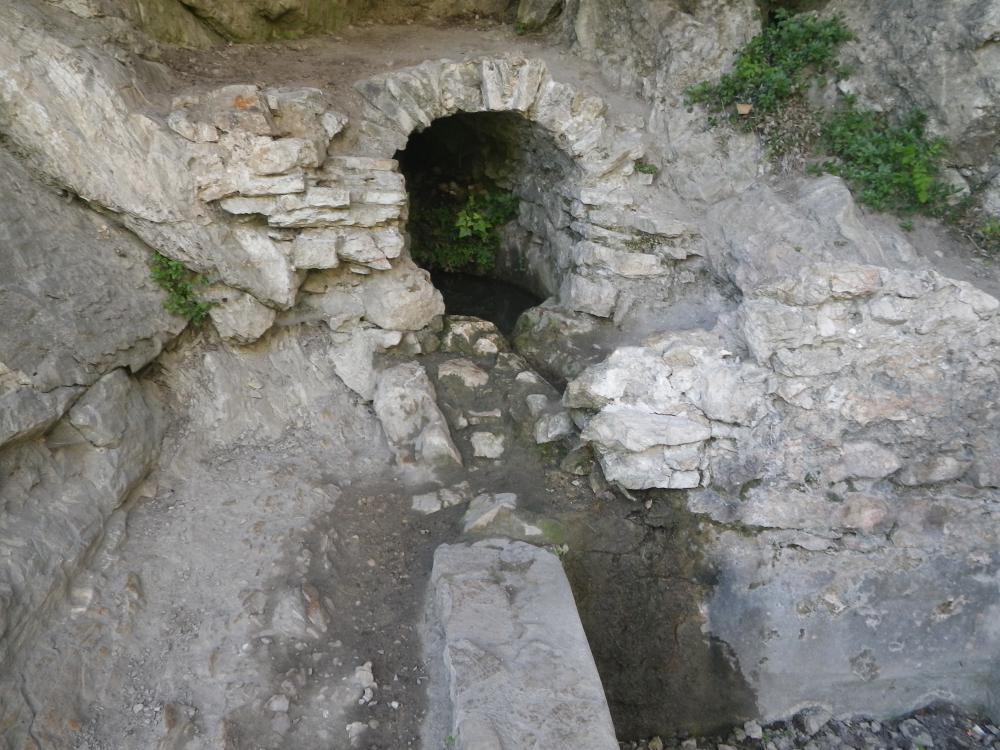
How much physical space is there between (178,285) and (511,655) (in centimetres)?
397

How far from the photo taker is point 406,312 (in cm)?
627

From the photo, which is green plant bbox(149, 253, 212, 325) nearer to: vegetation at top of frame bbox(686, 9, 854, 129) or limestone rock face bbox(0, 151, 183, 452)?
limestone rock face bbox(0, 151, 183, 452)

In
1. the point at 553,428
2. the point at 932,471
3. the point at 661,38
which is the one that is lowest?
the point at 553,428

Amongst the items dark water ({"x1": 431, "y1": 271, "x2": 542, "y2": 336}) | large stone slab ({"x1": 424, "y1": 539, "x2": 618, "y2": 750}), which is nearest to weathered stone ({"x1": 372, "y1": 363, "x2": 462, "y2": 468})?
large stone slab ({"x1": 424, "y1": 539, "x2": 618, "y2": 750})

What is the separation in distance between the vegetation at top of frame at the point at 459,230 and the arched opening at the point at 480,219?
0.05ft

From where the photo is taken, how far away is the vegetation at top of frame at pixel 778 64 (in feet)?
19.9

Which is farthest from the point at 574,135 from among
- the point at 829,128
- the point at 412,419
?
the point at 412,419

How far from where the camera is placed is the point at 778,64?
6.22 meters

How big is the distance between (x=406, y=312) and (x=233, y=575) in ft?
9.23

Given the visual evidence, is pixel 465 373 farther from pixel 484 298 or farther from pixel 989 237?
pixel 989 237

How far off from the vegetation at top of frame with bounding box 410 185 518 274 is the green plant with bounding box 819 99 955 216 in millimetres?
4283

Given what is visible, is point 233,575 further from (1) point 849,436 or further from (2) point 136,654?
(1) point 849,436

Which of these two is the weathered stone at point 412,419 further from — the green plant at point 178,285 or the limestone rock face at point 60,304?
the limestone rock face at point 60,304

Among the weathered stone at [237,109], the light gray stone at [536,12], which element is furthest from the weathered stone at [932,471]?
the light gray stone at [536,12]
